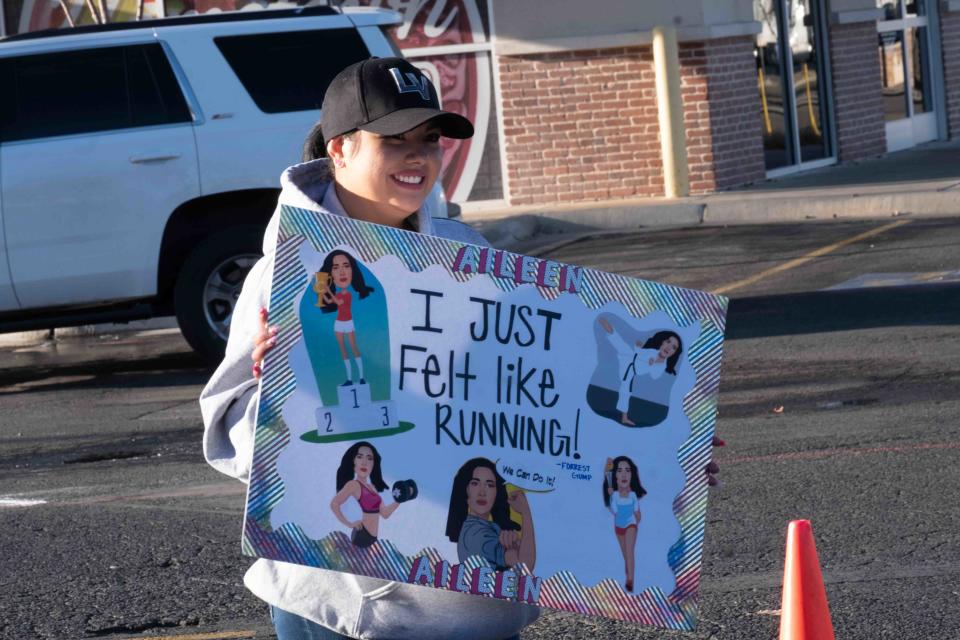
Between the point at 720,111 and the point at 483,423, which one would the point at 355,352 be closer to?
the point at 483,423

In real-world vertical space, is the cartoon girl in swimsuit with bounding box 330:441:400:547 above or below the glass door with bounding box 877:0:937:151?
below

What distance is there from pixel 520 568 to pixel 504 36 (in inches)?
571

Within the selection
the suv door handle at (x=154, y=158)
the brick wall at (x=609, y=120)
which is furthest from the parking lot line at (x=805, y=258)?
the suv door handle at (x=154, y=158)

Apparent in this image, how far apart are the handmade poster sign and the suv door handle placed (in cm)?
730

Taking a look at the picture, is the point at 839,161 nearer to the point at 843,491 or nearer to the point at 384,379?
the point at 843,491

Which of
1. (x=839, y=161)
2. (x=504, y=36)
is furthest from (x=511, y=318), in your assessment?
(x=839, y=161)

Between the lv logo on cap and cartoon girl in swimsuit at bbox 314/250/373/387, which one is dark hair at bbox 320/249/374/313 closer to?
cartoon girl in swimsuit at bbox 314/250/373/387

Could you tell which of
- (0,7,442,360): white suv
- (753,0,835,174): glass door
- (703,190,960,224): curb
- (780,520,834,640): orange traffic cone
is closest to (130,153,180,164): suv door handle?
(0,7,442,360): white suv

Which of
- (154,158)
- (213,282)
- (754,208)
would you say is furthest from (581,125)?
(154,158)

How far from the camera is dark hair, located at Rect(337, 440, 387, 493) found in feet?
8.71

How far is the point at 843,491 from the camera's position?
6395 millimetres

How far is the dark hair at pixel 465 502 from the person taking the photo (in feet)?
8.84

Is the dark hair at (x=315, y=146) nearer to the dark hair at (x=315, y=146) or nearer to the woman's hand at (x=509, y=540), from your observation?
the dark hair at (x=315, y=146)

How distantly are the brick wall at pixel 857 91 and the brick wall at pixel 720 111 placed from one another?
2097mm
